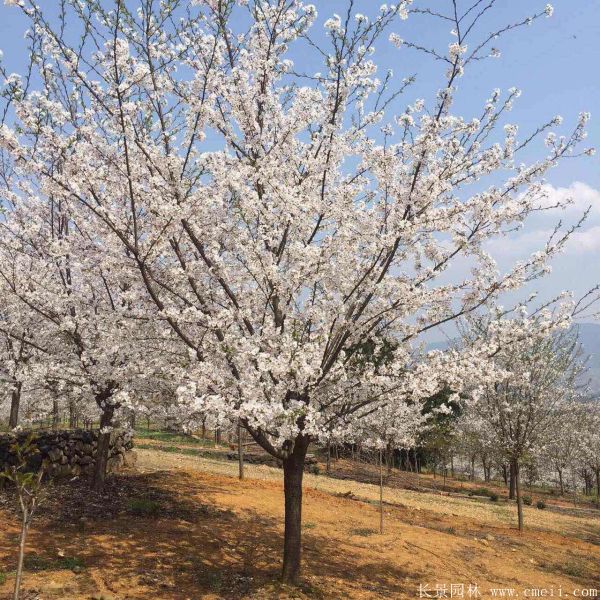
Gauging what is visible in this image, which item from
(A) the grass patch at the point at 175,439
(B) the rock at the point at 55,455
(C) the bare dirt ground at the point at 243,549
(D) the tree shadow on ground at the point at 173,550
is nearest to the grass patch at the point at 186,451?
(A) the grass patch at the point at 175,439

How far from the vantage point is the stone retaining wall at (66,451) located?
1494 centimetres

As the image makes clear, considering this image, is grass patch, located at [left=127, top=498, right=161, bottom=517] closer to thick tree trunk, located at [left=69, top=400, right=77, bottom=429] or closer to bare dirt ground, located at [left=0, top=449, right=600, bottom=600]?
bare dirt ground, located at [left=0, top=449, right=600, bottom=600]

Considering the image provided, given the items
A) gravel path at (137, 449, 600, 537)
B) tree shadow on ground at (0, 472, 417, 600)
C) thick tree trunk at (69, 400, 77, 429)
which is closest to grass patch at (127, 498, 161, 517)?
tree shadow on ground at (0, 472, 417, 600)

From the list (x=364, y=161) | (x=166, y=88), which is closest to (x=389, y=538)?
(x=364, y=161)

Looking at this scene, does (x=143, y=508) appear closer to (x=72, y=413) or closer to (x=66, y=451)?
(x=66, y=451)

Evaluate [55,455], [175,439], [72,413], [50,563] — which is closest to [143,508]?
[50,563]

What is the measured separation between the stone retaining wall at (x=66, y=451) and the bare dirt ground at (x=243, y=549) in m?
1.25

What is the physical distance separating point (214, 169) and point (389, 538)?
433 inches

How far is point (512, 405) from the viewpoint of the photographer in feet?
63.1

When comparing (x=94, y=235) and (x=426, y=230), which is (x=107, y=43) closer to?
(x=94, y=235)

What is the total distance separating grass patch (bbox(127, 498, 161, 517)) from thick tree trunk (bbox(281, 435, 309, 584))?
5.16 metres

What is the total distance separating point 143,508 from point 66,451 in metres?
4.93

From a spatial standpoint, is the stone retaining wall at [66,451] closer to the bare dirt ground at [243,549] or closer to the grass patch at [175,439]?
the bare dirt ground at [243,549]

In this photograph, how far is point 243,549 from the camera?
1085 centimetres
